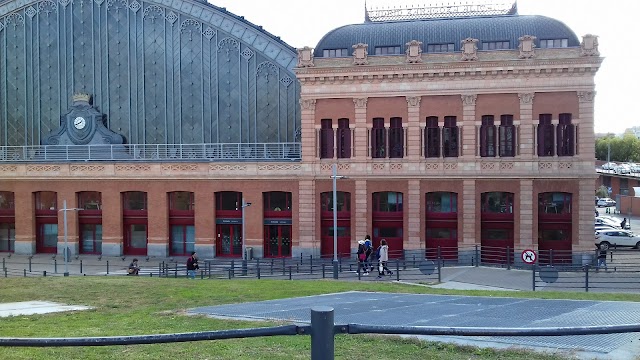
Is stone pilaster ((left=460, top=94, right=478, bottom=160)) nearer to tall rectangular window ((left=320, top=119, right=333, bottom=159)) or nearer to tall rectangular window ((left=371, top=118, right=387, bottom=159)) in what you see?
tall rectangular window ((left=371, top=118, right=387, bottom=159))

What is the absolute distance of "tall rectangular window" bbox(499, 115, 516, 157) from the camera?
46188mm

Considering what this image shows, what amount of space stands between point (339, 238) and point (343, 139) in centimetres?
731

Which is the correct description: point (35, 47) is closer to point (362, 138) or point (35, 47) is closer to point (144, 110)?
point (144, 110)

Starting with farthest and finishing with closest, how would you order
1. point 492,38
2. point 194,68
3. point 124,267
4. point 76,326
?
point 194,68
point 492,38
point 124,267
point 76,326

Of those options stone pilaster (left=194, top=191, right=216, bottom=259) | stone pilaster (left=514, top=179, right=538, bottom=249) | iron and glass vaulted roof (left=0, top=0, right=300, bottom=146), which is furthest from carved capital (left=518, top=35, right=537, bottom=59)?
stone pilaster (left=194, top=191, right=216, bottom=259)

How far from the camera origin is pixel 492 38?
4906 centimetres

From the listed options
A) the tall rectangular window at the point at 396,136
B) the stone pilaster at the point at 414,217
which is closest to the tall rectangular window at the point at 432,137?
the tall rectangular window at the point at 396,136

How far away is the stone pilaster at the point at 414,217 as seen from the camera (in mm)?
46844

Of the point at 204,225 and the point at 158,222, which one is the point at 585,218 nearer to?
the point at 204,225

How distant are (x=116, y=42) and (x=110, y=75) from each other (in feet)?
9.24

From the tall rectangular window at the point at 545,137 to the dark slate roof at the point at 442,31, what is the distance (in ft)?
20.1

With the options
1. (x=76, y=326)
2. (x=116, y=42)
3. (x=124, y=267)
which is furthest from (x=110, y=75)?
(x=76, y=326)

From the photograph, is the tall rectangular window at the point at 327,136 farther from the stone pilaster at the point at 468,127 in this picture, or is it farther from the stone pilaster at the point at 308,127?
the stone pilaster at the point at 468,127

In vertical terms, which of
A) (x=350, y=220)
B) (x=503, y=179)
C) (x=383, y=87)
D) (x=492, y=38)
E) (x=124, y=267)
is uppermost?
(x=492, y=38)
